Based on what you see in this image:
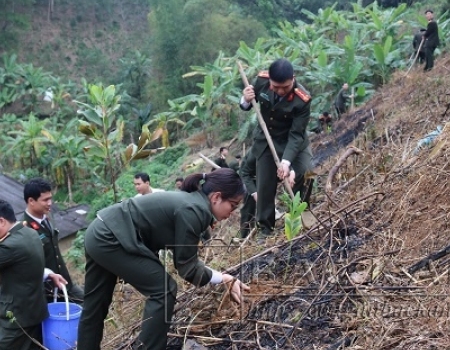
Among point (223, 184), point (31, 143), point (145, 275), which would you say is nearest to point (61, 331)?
point (145, 275)

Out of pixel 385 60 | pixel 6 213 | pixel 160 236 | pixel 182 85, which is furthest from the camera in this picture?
pixel 182 85

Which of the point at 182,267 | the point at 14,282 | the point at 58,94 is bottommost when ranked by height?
the point at 58,94

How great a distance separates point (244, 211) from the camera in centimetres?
659

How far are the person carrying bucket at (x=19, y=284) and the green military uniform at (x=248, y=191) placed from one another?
228cm

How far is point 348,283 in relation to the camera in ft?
13.0

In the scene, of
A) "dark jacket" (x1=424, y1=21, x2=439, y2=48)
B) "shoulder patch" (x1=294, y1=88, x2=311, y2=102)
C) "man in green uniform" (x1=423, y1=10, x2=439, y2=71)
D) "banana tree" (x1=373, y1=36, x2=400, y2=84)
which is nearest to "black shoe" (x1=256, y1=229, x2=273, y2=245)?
"shoulder patch" (x1=294, y1=88, x2=311, y2=102)

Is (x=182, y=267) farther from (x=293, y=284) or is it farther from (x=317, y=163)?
(x=317, y=163)

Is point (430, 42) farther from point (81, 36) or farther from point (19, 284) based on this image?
point (81, 36)

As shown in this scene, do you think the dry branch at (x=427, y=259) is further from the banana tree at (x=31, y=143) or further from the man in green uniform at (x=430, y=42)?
the banana tree at (x=31, y=143)

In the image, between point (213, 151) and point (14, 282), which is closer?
point (14, 282)

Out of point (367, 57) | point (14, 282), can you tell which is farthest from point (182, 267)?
point (367, 57)

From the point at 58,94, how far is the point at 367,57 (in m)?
14.2

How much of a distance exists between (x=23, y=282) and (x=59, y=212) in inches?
463

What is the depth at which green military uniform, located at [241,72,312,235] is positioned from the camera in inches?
218
